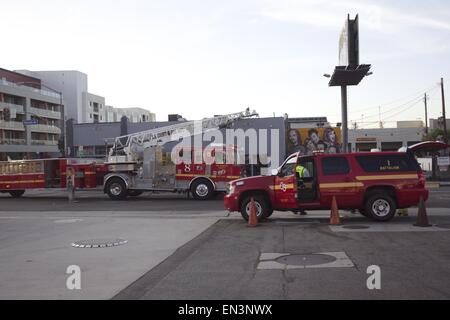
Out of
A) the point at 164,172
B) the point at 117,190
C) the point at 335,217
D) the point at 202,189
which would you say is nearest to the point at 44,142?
the point at 117,190

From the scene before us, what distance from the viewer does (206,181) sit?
2223 centimetres

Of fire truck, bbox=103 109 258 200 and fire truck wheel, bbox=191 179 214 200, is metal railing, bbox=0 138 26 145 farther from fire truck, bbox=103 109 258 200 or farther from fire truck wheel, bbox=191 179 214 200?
fire truck wheel, bbox=191 179 214 200

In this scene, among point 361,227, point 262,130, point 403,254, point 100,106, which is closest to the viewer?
point 403,254

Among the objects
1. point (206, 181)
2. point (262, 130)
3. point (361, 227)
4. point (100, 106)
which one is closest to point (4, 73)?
point (100, 106)

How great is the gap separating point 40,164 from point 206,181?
932 cm

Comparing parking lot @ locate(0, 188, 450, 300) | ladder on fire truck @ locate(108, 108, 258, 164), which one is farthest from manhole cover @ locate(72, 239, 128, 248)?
ladder on fire truck @ locate(108, 108, 258, 164)

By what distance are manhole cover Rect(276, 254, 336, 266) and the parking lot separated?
0.06ft

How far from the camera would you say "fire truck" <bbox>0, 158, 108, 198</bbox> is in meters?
24.6

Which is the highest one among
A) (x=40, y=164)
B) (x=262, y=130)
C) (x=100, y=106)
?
(x=100, y=106)

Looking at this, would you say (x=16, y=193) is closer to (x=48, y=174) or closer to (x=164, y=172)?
(x=48, y=174)

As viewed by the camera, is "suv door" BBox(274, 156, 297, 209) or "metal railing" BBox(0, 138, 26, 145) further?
"metal railing" BBox(0, 138, 26, 145)

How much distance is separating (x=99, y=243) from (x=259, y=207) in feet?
15.4
